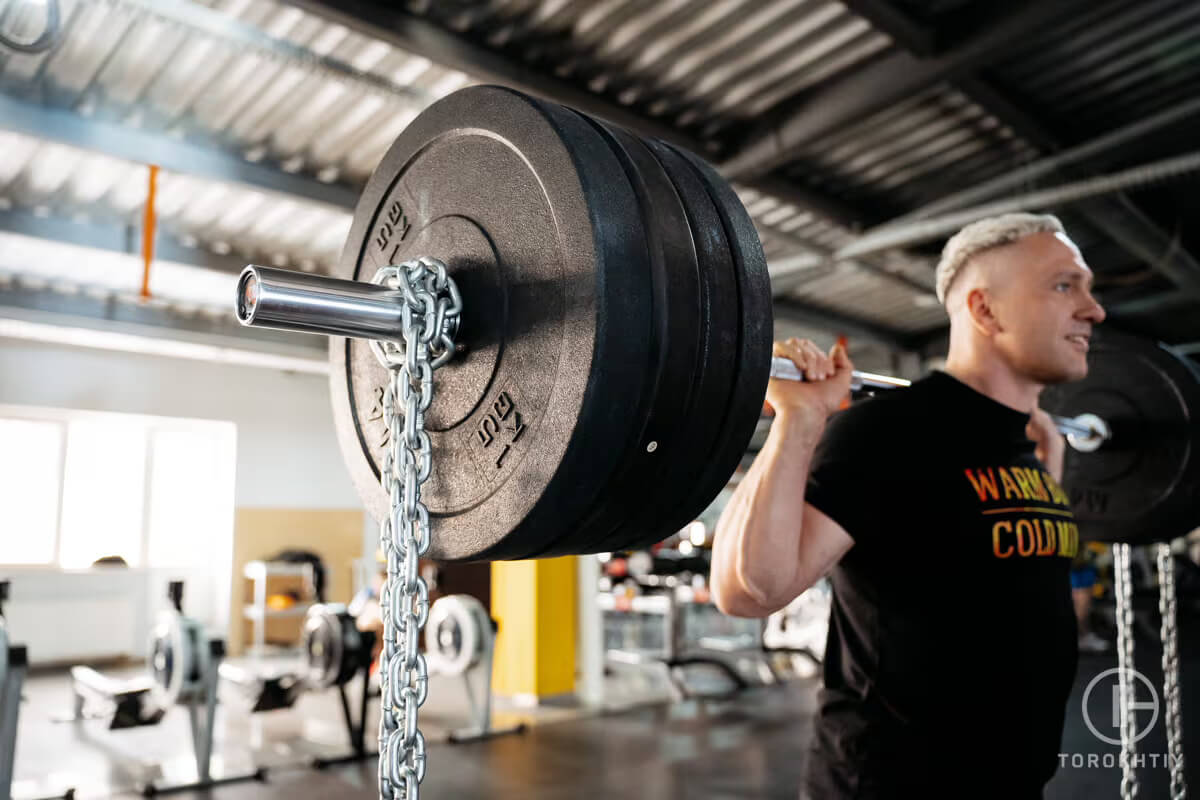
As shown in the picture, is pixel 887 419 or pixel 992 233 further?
pixel 992 233

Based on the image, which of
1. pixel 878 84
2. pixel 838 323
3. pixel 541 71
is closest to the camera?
pixel 541 71

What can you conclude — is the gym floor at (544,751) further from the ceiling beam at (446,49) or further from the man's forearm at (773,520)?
the ceiling beam at (446,49)

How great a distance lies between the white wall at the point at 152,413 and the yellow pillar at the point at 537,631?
3.29 metres

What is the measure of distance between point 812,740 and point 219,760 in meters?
3.95

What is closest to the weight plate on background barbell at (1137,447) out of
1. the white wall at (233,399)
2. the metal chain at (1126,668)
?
the metal chain at (1126,668)

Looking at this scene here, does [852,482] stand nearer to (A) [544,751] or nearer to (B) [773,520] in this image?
(B) [773,520]

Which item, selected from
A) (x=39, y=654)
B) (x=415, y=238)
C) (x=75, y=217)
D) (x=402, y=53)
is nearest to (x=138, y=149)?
(x=402, y=53)

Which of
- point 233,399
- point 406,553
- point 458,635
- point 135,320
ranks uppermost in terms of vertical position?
point 135,320

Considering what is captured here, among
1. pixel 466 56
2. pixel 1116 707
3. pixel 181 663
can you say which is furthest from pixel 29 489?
pixel 1116 707

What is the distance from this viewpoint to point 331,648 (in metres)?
4.56

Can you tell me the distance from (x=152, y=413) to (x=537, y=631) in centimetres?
405

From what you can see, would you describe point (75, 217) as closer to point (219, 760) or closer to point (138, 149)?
point (138, 149)

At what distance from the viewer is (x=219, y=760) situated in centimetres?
437

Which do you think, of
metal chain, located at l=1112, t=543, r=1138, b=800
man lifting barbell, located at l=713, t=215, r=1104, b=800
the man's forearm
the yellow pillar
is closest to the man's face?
man lifting barbell, located at l=713, t=215, r=1104, b=800
